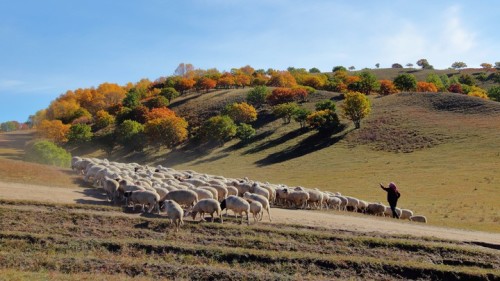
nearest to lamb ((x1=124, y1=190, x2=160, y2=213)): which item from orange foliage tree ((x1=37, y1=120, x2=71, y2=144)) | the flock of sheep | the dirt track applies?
the flock of sheep

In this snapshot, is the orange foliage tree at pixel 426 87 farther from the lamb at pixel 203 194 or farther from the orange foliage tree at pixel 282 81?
the lamb at pixel 203 194

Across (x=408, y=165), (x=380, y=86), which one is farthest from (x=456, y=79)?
(x=408, y=165)

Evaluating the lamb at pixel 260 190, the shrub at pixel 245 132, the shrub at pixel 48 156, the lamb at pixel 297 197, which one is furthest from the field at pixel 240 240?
the shrub at pixel 245 132

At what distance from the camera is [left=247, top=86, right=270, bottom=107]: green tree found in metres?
128

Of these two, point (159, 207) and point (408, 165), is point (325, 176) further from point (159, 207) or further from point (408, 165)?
point (159, 207)

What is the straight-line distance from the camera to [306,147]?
3516 inches

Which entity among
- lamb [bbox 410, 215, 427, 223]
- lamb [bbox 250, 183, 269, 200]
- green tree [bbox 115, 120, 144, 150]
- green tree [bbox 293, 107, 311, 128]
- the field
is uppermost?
green tree [bbox 293, 107, 311, 128]

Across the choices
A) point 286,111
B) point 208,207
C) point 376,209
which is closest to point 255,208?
point 208,207

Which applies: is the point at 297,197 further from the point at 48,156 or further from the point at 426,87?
the point at 426,87

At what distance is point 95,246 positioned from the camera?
1734cm

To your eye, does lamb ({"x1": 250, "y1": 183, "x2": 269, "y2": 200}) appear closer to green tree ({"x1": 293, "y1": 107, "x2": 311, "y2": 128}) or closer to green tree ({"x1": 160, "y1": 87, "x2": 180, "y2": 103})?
green tree ({"x1": 293, "y1": 107, "x2": 311, "y2": 128})

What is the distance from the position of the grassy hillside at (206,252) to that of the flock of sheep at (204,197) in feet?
3.20

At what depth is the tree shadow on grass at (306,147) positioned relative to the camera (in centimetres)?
8444

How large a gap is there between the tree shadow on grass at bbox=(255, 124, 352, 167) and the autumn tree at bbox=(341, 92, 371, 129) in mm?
3309
